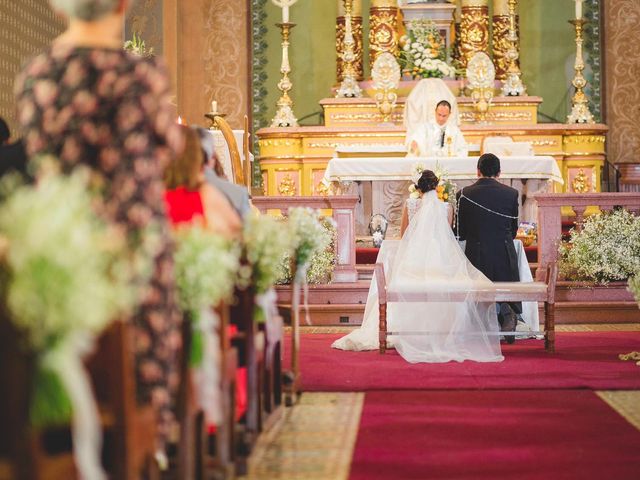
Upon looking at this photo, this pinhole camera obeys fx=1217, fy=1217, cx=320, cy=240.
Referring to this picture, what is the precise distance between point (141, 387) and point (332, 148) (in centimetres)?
1216

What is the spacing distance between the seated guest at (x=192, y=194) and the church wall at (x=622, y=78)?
12450 mm

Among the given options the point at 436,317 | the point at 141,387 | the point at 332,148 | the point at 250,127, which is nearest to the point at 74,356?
the point at 141,387

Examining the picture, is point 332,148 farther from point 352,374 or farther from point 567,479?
point 567,479

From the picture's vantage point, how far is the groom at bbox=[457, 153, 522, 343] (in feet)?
32.7

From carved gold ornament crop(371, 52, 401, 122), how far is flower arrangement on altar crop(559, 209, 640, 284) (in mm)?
4544

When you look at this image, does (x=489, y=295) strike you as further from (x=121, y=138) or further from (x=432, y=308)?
(x=121, y=138)

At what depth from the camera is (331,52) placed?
1767 centimetres

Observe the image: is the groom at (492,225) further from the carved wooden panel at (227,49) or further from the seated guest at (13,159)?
the carved wooden panel at (227,49)

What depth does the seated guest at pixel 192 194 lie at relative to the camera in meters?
5.35

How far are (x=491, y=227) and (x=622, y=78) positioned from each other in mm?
8166

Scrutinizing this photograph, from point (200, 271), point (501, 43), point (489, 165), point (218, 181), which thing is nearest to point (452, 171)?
point (489, 165)

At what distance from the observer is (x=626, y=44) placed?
17.3 meters

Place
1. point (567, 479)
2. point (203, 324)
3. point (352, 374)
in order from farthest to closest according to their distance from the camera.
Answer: point (352, 374) → point (567, 479) → point (203, 324)

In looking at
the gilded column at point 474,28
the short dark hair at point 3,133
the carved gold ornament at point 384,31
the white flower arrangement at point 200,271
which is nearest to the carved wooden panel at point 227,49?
the carved gold ornament at point 384,31
